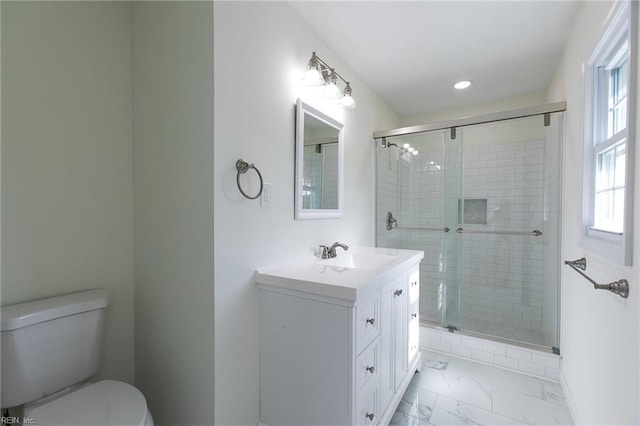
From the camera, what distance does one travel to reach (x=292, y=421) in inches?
51.5

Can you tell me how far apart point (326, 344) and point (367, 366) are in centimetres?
25

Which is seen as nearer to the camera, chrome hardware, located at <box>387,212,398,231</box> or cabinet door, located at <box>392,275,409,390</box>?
cabinet door, located at <box>392,275,409,390</box>

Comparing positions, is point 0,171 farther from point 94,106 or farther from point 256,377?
point 256,377

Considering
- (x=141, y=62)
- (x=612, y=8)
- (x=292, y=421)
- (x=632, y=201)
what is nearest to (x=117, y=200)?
(x=141, y=62)

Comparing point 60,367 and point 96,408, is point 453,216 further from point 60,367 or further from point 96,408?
point 60,367

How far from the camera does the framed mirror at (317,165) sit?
1655mm

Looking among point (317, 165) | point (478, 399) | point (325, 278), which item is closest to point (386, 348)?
point (325, 278)

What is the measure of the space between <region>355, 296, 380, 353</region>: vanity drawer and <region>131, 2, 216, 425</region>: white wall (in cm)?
65

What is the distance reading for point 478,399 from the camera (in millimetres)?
1793

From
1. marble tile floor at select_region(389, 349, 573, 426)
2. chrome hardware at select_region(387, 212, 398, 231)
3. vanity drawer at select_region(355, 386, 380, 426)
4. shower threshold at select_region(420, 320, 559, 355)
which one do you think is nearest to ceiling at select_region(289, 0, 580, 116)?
chrome hardware at select_region(387, 212, 398, 231)

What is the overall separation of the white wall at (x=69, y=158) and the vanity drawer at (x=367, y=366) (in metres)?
1.30

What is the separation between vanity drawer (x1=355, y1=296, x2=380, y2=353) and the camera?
46.9 inches

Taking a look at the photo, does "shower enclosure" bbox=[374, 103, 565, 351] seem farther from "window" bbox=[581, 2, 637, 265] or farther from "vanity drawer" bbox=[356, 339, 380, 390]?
"vanity drawer" bbox=[356, 339, 380, 390]

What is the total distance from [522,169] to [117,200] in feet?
10.2
